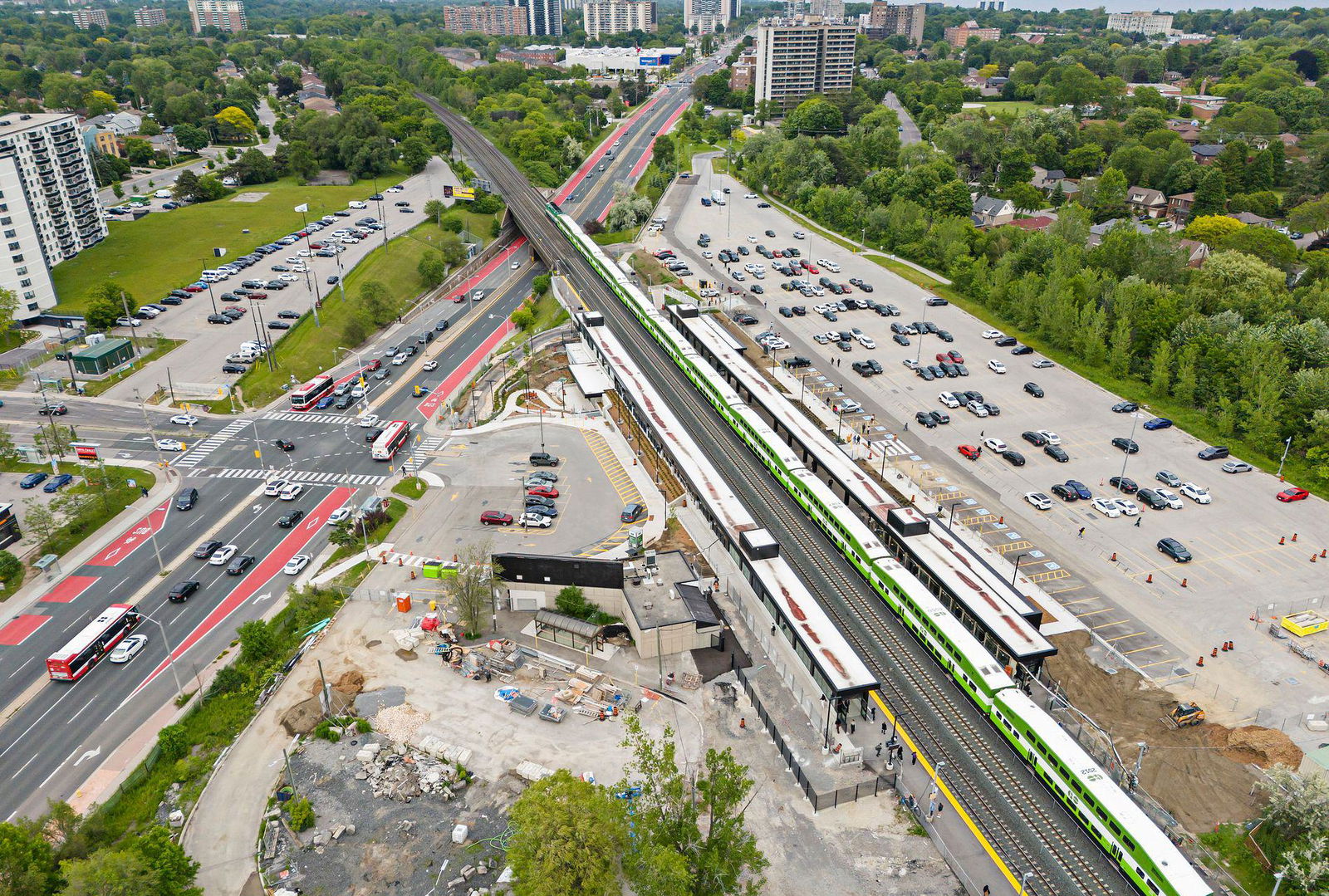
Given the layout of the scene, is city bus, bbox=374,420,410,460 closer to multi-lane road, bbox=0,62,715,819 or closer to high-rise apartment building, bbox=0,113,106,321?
multi-lane road, bbox=0,62,715,819

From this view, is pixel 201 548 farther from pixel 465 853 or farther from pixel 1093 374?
pixel 1093 374

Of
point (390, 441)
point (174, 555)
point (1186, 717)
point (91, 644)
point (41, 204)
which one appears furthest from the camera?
point (41, 204)

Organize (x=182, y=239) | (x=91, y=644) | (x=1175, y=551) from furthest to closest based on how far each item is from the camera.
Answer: (x=182, y=239), (x=1175, y=551), (x=91, y=644)

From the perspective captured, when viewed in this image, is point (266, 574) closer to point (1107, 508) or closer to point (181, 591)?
point (181, 591)

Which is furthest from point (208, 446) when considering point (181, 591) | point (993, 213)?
point (993, 213)

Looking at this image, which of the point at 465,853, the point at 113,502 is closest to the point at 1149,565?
the point at 465,853

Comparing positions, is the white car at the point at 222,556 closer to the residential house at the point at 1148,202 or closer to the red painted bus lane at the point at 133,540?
the red painted bus lane at the point at 133,540

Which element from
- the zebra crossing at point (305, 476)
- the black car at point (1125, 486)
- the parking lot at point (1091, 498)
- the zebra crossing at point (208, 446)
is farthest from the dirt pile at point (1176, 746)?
the zebra crossing at point (208, 446)
